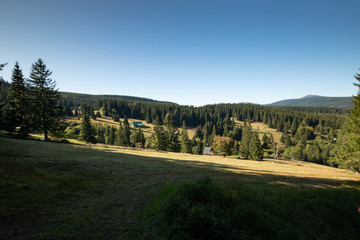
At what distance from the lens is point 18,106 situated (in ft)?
108

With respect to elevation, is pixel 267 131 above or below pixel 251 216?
below

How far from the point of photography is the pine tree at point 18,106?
3294cm

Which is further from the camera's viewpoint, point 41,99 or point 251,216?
point 41,99

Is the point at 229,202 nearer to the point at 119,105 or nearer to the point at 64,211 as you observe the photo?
the point at 64,211

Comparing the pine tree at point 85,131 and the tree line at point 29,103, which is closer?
the tree line at point 29,103

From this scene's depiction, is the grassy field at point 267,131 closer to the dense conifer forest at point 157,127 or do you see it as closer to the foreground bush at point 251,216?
the dense conifer forest at point 157,127

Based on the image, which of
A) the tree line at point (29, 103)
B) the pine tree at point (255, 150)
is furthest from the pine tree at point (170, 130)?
the tree line at point (29, 103)

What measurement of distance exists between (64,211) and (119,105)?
19222 cm

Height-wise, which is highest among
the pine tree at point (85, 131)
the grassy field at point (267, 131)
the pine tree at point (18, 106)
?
the pine tree at point (18, 106)

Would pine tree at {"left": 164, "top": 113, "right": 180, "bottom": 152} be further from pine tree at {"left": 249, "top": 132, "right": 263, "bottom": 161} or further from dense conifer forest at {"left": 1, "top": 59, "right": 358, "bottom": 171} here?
pine tree at {"left": 249, "top": 132, "right": 263, "bottom": 161}

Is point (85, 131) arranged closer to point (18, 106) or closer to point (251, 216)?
point (18, 106)

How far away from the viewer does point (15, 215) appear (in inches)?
271

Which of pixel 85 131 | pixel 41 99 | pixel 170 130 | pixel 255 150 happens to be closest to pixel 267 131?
pixel 255 150

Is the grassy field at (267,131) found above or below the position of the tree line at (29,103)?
below
